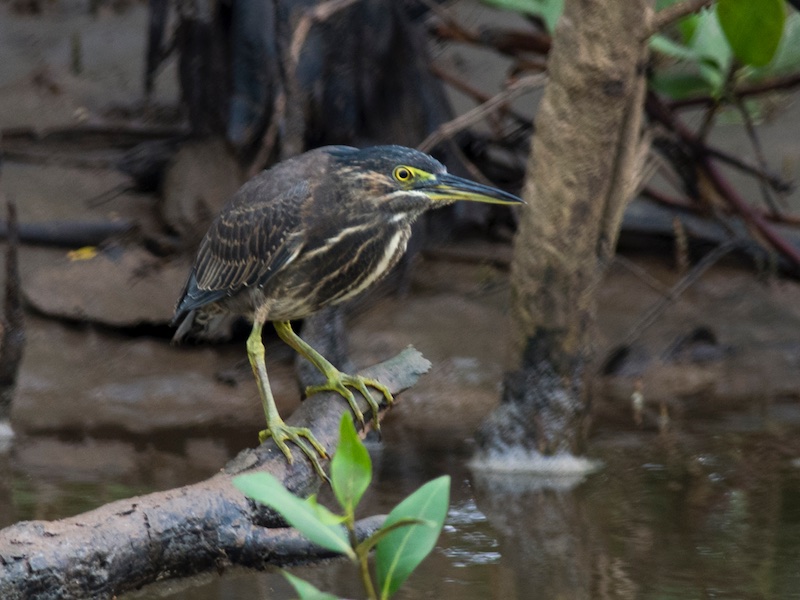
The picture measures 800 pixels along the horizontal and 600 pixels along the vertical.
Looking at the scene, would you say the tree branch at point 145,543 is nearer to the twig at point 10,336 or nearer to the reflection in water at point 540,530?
the reflection in water at point 540,530

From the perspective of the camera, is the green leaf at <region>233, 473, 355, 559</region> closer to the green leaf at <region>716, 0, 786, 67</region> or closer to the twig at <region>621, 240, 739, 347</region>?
the green leaf at <region>716, 0, 786, 67</region>

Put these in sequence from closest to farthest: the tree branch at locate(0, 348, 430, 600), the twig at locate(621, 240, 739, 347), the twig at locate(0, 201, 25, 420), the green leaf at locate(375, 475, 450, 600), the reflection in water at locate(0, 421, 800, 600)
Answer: the green leaf at locate(375, 475, 450, 600) < the tree branch at locate(0, 348, 430, 600) < the reflection in water at locate(0, 421, 800, 600) < the twig at locate(0, 201, 25, 420) < the twig at locate(621, 240, 739, 347)

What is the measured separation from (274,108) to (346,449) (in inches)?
194

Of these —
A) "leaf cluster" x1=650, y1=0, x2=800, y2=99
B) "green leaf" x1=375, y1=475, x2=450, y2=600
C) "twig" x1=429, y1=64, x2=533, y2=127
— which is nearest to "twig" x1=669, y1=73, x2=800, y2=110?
"leaf cluster" x1=650, y1=0, x2=800, y2=99

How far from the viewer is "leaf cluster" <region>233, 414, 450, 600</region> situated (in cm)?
214

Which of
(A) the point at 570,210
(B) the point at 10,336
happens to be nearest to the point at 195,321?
(B) the point at 10,336

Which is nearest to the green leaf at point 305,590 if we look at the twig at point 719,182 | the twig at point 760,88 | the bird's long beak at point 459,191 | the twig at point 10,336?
the bird's long beak at point 459,191

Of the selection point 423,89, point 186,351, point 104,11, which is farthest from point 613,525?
point 104,11

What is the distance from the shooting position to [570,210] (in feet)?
17.2

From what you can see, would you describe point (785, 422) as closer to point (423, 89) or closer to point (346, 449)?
point (423, 89)

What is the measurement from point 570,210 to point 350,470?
3218 millimetres

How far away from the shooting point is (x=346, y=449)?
217 cm

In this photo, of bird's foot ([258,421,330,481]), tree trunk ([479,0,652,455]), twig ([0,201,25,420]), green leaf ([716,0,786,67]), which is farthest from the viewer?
green leaf ([716,0,786,67])

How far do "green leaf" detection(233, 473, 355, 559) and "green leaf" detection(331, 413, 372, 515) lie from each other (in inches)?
2.4
